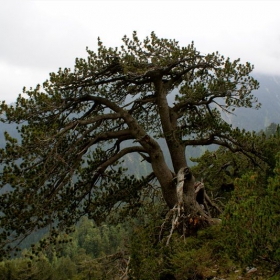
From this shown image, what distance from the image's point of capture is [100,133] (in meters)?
10.5

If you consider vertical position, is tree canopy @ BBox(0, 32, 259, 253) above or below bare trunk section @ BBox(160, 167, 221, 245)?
above

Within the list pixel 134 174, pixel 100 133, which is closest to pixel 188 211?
pixel 134 174

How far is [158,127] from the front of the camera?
1441 centimetres

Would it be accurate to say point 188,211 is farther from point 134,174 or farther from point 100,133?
point 100,133

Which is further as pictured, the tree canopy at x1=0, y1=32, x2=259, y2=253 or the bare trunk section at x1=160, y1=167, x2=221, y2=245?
the bare trunk section at x1=160, y1=167, x2=221, y2=245

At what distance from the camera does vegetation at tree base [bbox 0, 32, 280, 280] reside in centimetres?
615

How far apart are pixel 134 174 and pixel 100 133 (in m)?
1.92

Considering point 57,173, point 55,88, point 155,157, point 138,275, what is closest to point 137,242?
point 138,275

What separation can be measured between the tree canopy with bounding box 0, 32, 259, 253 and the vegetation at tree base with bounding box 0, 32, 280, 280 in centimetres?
4

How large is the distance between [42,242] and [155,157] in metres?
4.61

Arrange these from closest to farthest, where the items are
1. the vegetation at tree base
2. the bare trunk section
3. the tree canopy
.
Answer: the vegetation at tree base
the tree canopy
the bare trunk section

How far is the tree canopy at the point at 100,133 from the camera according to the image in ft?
25.2

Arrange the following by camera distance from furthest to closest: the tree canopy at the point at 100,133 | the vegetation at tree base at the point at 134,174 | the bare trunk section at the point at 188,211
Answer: the bare trunk section at the point at 188,211 < the tree canopy at the point at 100,133 < the vegetation at tree base at the point at 134,174

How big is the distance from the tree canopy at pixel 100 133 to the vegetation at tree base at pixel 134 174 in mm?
41
